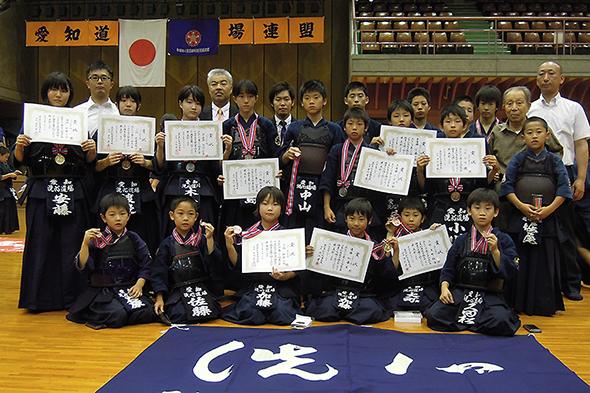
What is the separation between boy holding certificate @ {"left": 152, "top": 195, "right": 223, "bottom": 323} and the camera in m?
3.58

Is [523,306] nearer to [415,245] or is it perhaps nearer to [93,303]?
[415,245]

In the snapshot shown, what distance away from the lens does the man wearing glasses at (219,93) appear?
15.3 feet

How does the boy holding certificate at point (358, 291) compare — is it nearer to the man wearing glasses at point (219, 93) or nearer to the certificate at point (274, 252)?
the certificate at point (274, 252)

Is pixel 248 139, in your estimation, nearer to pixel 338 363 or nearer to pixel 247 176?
pixel 247 176

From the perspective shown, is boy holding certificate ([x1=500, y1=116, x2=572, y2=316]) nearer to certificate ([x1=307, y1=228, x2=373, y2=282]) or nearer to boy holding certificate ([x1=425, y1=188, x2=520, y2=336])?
boy holding certificate ([x1=425, y1=188, x2=520, y2=336])

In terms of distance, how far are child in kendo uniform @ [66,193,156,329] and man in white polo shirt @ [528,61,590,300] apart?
382 cm

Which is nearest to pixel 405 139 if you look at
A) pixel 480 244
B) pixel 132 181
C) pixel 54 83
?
pixel 480 244

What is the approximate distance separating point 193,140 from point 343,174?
4.40 feet

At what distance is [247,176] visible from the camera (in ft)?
13.6

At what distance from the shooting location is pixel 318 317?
3.64 metres

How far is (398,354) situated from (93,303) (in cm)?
226

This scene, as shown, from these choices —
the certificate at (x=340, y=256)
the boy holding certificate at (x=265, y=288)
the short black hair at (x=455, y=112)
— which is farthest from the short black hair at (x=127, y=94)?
the short black hair at (x=455, y=112)

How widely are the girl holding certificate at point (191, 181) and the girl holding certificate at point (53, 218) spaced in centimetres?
66

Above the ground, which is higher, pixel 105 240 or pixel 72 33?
pixel 72 33
